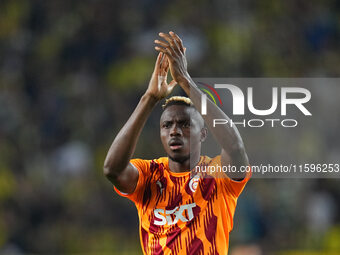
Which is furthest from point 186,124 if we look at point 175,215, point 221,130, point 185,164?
point 175,215

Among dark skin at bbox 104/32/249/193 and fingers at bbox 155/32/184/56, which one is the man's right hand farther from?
fingers at bbox 155/32/184/56

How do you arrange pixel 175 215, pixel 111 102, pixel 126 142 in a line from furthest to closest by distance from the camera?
pixel 111 102 < pixel 175 215 < pixel 126 142

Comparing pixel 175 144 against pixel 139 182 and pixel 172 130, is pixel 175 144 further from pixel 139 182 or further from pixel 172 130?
pixel 139 182

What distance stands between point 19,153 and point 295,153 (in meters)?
4.69

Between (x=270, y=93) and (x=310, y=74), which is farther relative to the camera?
(x=310, y=74)

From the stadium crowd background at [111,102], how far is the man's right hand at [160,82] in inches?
133

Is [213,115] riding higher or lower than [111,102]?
lower

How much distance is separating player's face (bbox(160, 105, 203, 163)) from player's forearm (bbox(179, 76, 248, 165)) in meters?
0.29

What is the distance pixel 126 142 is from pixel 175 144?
15.7 inches

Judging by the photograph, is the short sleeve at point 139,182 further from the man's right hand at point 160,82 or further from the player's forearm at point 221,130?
the player's forearm at point 221,130

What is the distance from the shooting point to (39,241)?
9.73 meters

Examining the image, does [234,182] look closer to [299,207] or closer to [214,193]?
[214,193]

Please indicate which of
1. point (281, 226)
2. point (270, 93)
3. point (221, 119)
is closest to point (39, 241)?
point (281, 226)

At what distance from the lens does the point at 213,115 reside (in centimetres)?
427
